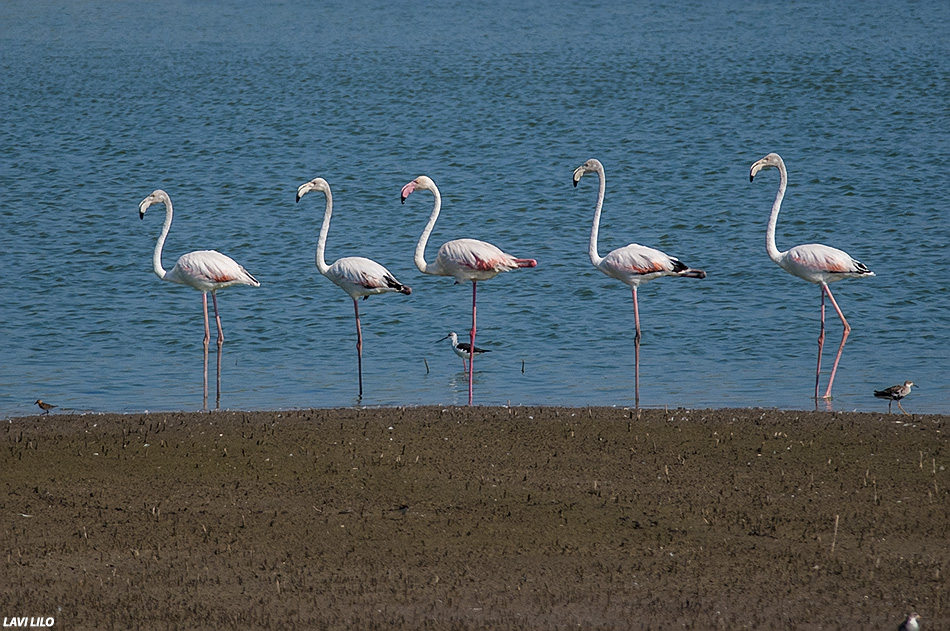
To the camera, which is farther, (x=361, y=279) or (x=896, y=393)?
(x=361, y=279)

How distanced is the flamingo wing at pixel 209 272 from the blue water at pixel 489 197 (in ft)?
3.26

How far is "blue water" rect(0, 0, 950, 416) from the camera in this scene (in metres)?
12.6

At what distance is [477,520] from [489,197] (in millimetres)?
13405

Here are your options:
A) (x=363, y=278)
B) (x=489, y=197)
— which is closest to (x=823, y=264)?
(x=363, y=278)

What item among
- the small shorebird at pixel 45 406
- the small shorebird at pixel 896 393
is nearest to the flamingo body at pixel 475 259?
the small shorebird at pixel 896 393

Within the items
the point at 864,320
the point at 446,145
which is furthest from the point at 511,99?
the point at 864,320

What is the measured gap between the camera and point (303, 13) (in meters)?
41.8

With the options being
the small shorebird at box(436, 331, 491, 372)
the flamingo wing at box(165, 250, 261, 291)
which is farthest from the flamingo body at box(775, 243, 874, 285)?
the flamingo wing at box(165, 250, 261, 291)

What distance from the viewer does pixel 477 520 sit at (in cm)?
735

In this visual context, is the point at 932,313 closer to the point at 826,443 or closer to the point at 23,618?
the point at 826,443

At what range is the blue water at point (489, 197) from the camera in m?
12.6

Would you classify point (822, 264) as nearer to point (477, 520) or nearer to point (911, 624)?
point (477, 520)

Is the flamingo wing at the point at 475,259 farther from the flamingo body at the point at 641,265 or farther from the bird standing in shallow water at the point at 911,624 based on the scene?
the bird standing in shallow water at the point at 911,624

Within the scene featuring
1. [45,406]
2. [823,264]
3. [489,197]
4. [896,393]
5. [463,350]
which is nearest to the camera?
[896,393]
